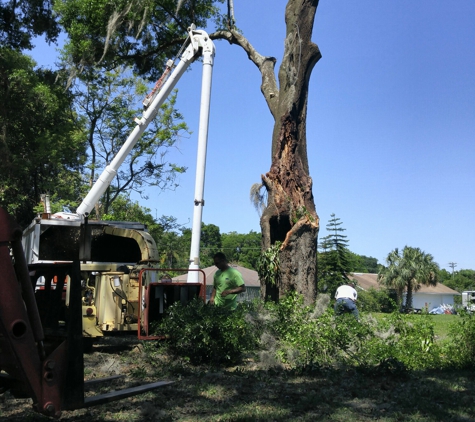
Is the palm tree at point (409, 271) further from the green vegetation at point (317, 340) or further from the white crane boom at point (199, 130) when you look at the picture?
the green vegetation at point (317, 340)

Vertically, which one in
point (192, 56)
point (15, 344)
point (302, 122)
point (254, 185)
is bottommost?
point (15, 344)

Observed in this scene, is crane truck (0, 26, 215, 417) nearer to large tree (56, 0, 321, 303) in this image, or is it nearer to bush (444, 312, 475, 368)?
large tree (56, 0, 321, 303)

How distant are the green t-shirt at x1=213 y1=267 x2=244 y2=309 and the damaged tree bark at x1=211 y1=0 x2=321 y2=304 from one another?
2.15m

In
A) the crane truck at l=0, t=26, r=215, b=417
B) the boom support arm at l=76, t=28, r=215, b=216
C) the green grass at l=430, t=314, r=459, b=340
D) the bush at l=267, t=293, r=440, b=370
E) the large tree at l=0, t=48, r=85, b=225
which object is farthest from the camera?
the large tree at l=0, t=48, r=85, b=225

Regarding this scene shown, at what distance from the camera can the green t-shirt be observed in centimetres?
959

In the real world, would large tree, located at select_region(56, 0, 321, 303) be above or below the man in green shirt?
above

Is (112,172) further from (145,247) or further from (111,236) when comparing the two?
(145,247)

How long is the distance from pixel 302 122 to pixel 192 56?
14.0 ft

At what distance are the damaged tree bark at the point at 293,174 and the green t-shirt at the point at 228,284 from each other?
7.06ft

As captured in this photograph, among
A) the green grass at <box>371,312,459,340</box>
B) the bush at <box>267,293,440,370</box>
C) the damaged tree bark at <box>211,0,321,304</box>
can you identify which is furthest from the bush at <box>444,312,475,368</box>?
the damaged tree bark at <box>211,0,321,304</box>

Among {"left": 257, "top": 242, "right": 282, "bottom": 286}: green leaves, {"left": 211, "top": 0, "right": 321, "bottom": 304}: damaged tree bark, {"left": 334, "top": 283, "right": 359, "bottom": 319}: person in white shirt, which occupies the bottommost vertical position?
{"left": 334, "top": 283, "right": 359, "bottom": 319}: person in white shirt

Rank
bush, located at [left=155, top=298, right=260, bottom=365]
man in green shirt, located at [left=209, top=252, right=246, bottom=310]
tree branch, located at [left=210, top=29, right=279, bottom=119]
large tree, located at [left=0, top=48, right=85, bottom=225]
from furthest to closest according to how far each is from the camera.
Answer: large tree, located at [left=0, top=48, right=85, bottom=225] < tree branch, located at [left=210, top=29, right=279, bottom=119] < man in green shirt, located at [left=209, top=252, right=246, bottom=310] < bush, located at [left=155, top=298, right=260, bottom=365]

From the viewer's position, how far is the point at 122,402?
237 inches

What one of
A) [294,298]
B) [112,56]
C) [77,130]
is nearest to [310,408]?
[294,298]
